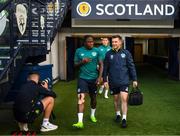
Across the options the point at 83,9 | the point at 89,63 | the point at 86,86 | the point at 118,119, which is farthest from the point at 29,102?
the point at 83,9

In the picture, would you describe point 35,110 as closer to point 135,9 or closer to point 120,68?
point 120,68

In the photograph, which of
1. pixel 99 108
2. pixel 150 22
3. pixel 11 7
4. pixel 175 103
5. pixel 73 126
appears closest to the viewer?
pixel 11 7

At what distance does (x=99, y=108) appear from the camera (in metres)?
9.78

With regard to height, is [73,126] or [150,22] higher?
[150,22]

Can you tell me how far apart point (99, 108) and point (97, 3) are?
6949 millimetres

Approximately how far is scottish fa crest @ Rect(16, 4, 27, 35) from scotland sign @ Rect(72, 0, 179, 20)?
8.08 meters

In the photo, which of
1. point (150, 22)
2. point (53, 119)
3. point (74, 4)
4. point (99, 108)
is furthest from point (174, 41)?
point (53, 119)

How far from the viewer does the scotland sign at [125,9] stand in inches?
615

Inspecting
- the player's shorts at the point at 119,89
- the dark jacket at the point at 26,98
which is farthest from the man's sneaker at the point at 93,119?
the dark jacket at the point at 26,98

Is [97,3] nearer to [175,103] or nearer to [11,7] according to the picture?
[175,103]

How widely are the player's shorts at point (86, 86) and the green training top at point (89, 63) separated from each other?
80 millimetres

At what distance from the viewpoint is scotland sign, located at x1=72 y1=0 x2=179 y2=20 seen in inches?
615

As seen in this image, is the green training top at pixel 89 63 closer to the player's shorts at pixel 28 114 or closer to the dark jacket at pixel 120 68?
the dark jacket at pixel 120 68

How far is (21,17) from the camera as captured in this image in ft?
25.0
